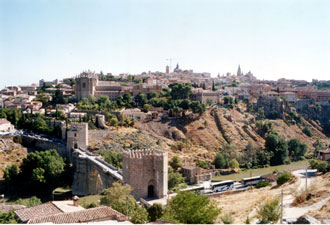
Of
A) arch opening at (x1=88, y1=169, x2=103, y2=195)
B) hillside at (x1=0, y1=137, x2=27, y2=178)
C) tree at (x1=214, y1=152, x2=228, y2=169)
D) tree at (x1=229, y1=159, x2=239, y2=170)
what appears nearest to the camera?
arch opening at (x1=88, y1=169, x2=103, y2=195)

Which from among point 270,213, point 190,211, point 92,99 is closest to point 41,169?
point 190,211

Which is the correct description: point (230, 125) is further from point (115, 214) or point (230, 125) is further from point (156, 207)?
point (115, 214)

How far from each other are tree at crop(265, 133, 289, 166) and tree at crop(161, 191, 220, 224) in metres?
35.3

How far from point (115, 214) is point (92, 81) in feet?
145

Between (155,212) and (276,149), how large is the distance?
115ft

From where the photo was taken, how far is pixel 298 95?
83000 millimetres

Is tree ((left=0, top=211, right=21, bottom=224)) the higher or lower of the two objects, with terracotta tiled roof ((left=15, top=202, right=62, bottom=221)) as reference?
lower

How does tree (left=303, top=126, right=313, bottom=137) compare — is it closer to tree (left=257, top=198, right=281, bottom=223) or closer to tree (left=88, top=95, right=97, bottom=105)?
tree (left=88, top=95, right=97, bottom=105)

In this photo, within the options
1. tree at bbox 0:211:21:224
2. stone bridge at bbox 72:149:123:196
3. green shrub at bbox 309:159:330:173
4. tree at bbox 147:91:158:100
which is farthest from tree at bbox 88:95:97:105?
tree at bbox 0:211:21:224

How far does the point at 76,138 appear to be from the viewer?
124ft

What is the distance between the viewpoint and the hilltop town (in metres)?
19.9

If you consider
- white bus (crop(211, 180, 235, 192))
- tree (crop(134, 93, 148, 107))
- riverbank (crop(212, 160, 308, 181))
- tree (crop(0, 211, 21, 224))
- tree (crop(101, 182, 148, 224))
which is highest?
tree (crop(134, 93, 148, 107))

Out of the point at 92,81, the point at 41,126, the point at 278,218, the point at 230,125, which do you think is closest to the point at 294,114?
the point at 230,125

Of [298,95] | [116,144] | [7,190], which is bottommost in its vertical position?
[7,190]
